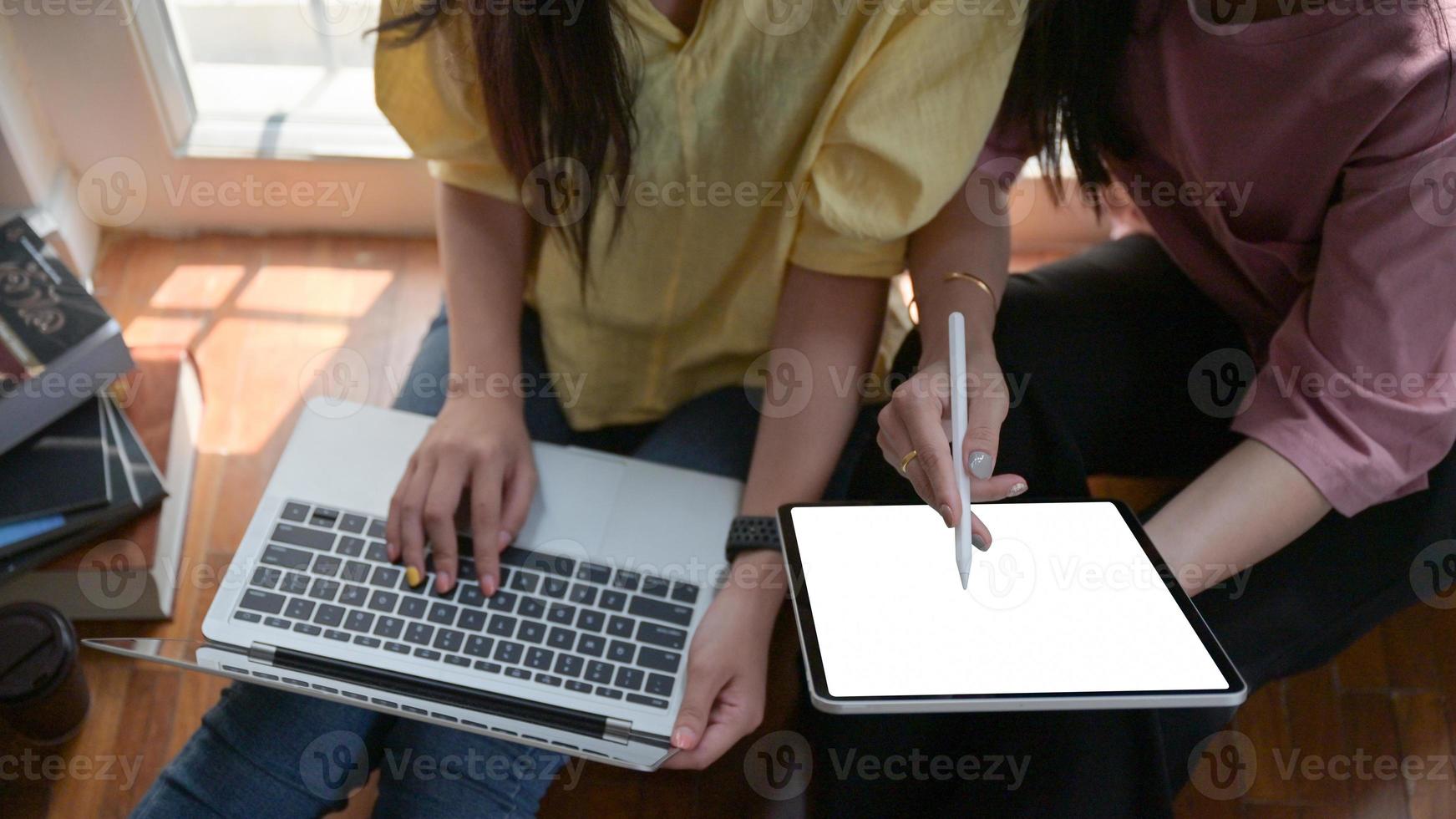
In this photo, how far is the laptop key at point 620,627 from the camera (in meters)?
0.69

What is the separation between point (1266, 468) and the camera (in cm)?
68

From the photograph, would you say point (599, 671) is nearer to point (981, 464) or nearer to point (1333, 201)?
point (981, 464)

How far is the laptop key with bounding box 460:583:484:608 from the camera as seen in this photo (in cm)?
70

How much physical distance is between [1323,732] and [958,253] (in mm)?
546

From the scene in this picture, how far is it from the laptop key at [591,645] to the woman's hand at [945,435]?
0.22 meters

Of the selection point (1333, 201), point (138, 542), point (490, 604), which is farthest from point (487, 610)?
point (1333, 201)

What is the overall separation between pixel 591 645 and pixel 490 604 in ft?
0.24

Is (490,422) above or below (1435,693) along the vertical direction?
above

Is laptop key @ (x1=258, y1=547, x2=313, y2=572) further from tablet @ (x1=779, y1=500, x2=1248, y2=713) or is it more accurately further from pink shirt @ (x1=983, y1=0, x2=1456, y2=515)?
pink shirt @ (x1=983, y1=0, x2=1456, y2=515)

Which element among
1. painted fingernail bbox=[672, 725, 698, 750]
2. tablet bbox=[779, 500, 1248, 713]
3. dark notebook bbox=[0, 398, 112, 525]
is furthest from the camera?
dark notebook bbox=[0, 398, 112, 525]

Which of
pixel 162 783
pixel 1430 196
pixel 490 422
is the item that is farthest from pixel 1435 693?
pixel 162 783

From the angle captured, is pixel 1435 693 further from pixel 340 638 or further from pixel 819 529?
pixel 340 638

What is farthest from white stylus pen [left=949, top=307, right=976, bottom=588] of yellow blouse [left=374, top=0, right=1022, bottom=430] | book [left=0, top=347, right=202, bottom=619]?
book [left=0, top=347, right=202, bottom=619]

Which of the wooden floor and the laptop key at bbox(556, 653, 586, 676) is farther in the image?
the wooden floor
